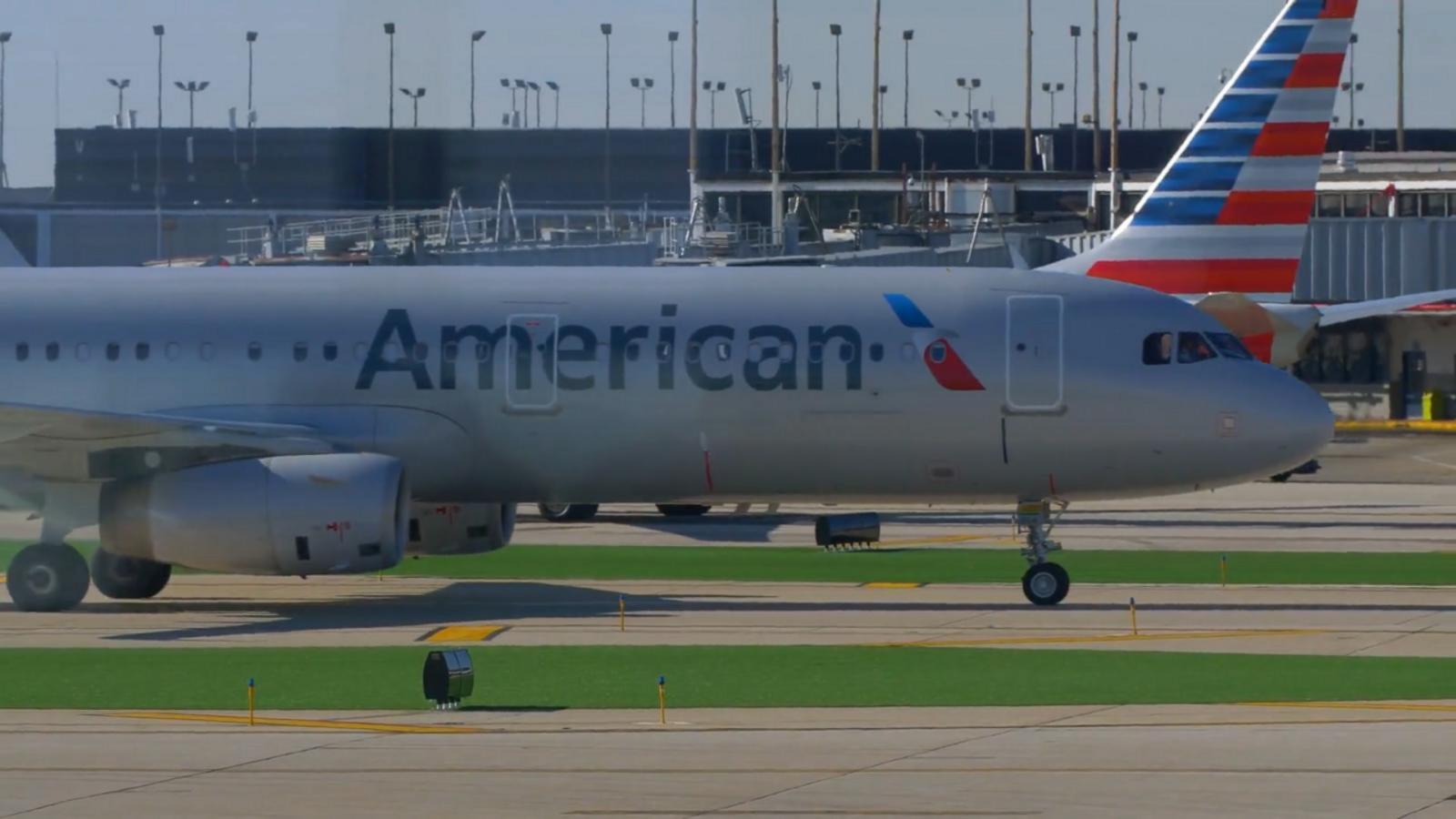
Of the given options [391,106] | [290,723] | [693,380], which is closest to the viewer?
[290,723]

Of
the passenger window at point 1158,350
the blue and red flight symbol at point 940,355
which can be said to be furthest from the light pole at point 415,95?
the passenger window at point 1158,350

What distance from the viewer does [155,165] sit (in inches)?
2096

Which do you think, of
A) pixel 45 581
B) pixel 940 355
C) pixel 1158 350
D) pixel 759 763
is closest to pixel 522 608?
pixel 45 581

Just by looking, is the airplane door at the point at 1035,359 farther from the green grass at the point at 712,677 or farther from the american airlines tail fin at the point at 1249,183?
the american airlines tail fin at the point at 1249,183

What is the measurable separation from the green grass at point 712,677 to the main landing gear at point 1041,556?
455 centimetres

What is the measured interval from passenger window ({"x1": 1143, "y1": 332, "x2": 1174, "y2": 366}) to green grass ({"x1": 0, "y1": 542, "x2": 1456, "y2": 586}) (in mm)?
4695

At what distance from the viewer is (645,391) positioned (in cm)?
2769

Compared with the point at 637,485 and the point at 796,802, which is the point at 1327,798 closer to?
the point at 796,802

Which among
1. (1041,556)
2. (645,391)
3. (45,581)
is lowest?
(45,581)

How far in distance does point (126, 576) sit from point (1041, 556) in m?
11.7

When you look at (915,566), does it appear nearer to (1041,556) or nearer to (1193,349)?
(1041,556)

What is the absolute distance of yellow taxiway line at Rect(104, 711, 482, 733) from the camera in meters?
17.9

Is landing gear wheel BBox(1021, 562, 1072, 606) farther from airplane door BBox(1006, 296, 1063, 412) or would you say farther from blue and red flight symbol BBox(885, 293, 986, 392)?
blue and red flight symbol BBox(885, 293, 986, 392)

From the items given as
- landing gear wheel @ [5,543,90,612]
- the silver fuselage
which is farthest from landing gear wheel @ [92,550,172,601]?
the silver fuselage
